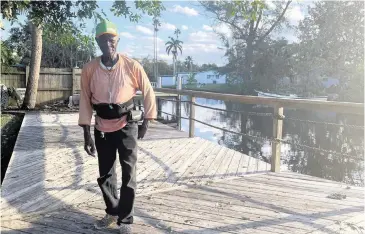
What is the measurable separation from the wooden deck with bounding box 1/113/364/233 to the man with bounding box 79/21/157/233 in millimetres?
300

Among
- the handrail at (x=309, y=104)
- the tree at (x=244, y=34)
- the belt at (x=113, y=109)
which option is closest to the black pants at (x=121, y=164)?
the belt at (x=113, y=109)

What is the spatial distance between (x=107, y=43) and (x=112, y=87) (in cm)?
27

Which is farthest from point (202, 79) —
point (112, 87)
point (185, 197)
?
point (112, 87)

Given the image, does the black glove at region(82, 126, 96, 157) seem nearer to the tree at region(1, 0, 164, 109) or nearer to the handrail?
the tree at region(1, 0, 164, 109)

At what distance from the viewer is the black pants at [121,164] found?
2326 mm

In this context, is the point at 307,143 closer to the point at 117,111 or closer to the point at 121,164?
the point at 121,164

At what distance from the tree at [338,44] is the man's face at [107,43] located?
2304 cm

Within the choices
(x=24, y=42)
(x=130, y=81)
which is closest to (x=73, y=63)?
(x=24, y=42)

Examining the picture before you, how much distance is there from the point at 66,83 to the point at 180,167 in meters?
10.4

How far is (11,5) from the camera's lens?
2.30 m

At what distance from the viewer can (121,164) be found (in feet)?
7.73

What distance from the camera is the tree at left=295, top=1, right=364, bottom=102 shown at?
79.0 feet

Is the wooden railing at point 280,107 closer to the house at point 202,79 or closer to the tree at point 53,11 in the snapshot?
the tree at point 53,11

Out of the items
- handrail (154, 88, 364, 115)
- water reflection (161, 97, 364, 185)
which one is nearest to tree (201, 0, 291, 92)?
water reflection (161, 97, 364, 185)
